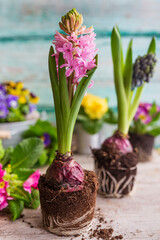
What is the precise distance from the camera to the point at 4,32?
56.6 inches

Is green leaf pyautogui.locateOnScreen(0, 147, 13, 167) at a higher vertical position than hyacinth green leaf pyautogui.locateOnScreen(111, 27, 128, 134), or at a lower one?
lower

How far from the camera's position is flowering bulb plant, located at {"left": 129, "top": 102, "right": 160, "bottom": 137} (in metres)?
1.10

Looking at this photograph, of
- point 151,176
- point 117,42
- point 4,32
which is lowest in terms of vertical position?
point 151,176

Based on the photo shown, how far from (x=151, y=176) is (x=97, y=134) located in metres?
0.33

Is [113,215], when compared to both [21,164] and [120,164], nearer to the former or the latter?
[120,164]

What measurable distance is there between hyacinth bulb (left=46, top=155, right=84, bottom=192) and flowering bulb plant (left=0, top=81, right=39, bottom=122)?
0.52 m

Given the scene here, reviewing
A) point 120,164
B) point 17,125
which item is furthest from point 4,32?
point 120,164

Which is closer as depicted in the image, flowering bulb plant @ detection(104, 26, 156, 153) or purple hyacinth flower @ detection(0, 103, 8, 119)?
flowering bulb plant @ detection(104, 26, 156, 153)

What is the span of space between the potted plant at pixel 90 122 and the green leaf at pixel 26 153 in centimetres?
42

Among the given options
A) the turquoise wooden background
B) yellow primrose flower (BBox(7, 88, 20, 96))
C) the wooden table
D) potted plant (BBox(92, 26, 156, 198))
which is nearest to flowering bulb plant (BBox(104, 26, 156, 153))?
potted plant (BBox(92, 26, 156, 198))

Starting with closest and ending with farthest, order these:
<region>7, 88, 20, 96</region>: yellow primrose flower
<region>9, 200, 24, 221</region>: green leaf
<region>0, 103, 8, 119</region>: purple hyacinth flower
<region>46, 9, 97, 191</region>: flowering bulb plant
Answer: <region>46, 9, 97, 191</region>: flowering bulb plant < <region>9, 200, 24, 221</region>: green leaf < <region>0, 103, 8, 119</region>: purple hyacinth flower < <region>7, 88, 20, 96</region>: yellow primrose flower

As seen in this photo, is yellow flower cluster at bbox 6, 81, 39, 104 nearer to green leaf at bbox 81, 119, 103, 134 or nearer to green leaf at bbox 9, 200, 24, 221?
green leaf at bbox 81, 119, 103, 134

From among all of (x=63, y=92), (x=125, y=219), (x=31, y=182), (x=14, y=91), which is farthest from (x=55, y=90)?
(x=14, y=91)

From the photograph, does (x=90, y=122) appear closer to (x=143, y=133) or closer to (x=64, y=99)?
(x=143, y=133)
